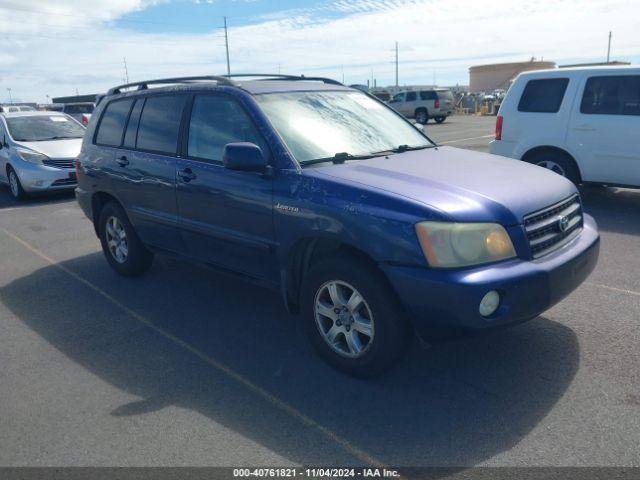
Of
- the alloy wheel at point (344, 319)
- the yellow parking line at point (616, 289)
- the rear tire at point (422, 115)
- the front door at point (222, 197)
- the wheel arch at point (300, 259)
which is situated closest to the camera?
the alloy wheel at point (344, 319)

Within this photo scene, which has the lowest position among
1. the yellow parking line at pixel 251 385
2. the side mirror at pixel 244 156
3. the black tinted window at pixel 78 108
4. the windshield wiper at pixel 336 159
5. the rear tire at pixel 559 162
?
the yellow parking line at pixel 251 385

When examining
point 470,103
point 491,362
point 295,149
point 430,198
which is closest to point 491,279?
point 430,198

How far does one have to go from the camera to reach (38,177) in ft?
35.3

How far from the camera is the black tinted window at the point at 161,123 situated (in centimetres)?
487

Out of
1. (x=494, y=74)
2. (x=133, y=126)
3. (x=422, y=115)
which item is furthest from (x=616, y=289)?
(x=494, y=74)

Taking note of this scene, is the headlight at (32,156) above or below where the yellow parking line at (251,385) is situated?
above

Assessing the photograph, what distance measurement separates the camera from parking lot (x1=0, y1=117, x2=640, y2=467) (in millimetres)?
2936

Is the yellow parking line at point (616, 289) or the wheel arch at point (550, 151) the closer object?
the yellow parking line at point (616, 289)

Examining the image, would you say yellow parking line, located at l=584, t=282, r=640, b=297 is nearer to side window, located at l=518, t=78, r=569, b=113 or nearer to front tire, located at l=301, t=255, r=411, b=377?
front tire, located at l=301, t=255, r=411, b=377

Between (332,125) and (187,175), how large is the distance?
1.24 m

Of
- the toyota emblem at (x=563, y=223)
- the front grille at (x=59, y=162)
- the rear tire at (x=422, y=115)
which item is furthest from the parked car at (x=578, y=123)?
the rear tire at (x=422, y=115)

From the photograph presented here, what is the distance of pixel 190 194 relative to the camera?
460 cm

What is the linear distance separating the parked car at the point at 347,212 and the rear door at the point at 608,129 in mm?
3860

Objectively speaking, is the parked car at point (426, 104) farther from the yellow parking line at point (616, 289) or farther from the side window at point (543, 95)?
the yellow parking line at point (616, 289)
